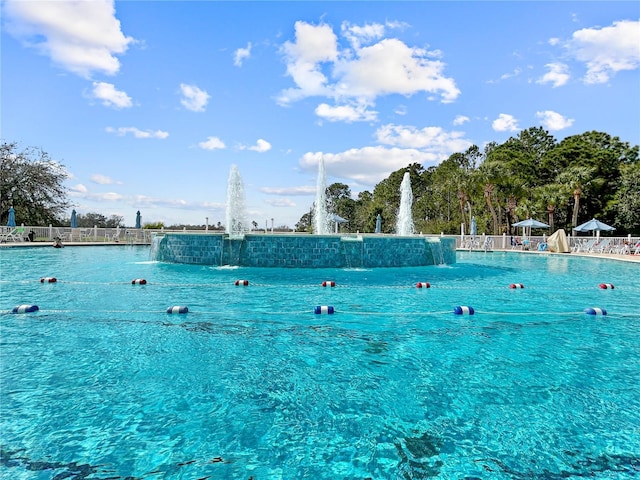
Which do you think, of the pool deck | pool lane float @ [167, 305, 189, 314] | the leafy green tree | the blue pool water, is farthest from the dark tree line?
pool lane float @ [167, 305, 189, 314]

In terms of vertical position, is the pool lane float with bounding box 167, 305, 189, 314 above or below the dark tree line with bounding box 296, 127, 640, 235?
below

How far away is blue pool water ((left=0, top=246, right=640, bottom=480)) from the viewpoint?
291 cm

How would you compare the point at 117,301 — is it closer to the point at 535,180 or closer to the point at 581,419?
the point at 581,419

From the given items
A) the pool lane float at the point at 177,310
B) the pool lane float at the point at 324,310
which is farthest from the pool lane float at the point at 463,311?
the pool lane float at the point at 177,310

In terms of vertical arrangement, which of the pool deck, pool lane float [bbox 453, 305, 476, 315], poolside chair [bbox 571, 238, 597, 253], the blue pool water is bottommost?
the blue pool water

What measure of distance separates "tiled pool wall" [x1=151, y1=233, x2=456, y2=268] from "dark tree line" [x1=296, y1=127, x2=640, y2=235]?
23984mm

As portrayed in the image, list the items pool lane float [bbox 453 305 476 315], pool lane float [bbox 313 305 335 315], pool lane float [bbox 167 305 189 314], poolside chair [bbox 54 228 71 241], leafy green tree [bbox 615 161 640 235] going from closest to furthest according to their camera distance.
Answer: pool lane float [bbox 167 305 189 314] < pool lane float [bbox 313 305 335 315] < pool lane float [bbox 453 305 476 315] < poolside chair [bbox 54 228 71 241] < leafy green tree [bbox 615 161 640 235]

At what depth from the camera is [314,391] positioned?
4.12 m

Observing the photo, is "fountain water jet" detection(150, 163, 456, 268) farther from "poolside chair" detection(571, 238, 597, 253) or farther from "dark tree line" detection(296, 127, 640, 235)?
"dark tree line" detection(296, 127, 640, 235)

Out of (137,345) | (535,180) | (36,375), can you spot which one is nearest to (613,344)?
(137,345)

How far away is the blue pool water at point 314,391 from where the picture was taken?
2.91 m

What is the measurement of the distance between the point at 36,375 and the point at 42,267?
12.1 m

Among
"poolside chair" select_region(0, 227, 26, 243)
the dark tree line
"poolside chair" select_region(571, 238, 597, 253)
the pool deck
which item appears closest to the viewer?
the pool deck

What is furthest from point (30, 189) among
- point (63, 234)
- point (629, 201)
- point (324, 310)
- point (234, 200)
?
point (629, 201)
